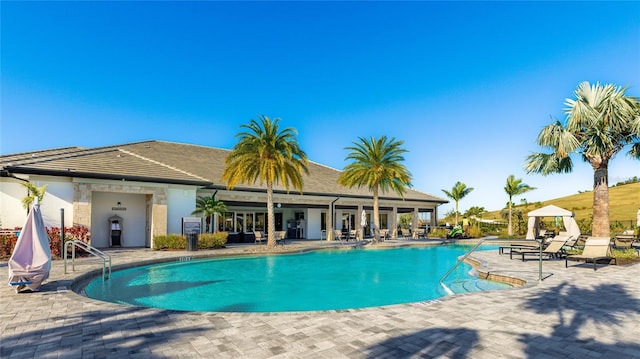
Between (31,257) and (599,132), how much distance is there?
63.9 ft

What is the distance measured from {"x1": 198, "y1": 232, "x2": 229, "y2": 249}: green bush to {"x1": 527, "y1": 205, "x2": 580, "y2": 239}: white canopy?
18898 millimetres

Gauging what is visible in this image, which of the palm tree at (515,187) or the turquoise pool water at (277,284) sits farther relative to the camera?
the palm tree at (515,187)

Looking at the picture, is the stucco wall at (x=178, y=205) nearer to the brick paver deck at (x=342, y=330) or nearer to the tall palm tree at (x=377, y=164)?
the tall palm tree at (x=377, y=164)

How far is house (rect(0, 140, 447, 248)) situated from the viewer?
53.1 feet

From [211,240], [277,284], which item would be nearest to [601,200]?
[277,284]

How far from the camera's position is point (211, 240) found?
741 inches

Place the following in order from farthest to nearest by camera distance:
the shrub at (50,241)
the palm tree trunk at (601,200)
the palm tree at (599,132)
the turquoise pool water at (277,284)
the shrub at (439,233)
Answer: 1. the shrub at (439,233)
2. the palm tree trunk at (601,200)
3. the shrub at (50,241)
4. the palm tree at (599,132)
5. the turquoise pool water at (277,284)

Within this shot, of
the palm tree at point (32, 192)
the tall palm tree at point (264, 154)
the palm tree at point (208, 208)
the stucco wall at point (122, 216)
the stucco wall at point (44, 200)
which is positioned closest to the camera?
the palm tree at point (32, 192)

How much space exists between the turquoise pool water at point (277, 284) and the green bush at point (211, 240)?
265 cm

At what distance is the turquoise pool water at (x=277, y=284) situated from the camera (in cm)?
854

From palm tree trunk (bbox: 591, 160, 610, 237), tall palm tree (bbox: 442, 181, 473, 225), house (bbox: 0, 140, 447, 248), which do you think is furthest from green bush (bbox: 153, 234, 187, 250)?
tall palm tree (bbox: 442, 181, 473, 225)

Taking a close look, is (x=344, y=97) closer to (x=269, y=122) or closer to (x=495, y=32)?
(x=269, y=122)

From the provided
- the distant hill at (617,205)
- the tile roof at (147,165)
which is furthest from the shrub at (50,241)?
the distant hill at (617,205)

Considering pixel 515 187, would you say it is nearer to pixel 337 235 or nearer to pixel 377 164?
pixel 377 164
